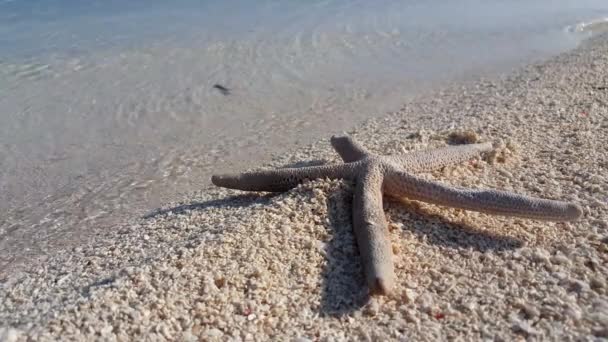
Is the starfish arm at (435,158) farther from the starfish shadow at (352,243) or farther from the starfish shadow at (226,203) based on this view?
the starfish shadow at (226,203)

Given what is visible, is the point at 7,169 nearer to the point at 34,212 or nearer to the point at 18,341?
the point at 34,212

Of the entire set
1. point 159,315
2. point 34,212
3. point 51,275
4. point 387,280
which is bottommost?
point 34,212

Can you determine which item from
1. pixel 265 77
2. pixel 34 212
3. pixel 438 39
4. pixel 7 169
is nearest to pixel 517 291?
pixel 34 212

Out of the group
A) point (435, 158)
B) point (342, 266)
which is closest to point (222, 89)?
point (435, 158)

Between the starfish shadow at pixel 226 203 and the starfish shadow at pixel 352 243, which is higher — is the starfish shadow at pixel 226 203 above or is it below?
below

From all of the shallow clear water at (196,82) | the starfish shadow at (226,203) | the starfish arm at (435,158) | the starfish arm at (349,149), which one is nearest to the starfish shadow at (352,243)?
the starfish arm at (435,158)

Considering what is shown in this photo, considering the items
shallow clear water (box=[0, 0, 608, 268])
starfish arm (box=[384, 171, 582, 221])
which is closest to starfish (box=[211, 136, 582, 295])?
starfish arm (box=[384, 171, 582, 221])

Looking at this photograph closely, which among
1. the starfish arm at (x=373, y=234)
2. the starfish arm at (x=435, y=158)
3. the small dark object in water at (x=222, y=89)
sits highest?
the starfish arm at (x=435, y=158)
